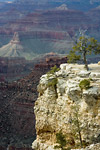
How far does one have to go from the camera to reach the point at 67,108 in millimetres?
19781

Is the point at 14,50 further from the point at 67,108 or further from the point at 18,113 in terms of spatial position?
the point at 67,108

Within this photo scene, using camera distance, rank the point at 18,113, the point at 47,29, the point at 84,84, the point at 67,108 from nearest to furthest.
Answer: the point at 84,84 < the point at 67,108 < the point at 18,113 < the point at 47,29

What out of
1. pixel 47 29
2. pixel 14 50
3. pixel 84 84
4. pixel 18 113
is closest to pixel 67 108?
pixel 84 84

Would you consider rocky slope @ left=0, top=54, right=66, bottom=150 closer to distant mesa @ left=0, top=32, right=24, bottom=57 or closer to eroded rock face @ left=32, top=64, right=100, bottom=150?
eroded rock face @ left=32, top=64, right=100, bottom=150

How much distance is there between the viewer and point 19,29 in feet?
614

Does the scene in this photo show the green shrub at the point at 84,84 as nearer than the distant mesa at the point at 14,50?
Yes

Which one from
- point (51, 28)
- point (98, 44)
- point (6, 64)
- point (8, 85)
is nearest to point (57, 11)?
point (51, 28)

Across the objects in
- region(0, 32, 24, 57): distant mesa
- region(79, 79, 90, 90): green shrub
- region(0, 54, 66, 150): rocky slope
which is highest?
region(79, 79, 90, 90): green shrub

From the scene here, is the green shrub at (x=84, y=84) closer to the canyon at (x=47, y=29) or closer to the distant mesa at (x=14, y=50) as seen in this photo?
the distant mesa at (x=14, y=50)

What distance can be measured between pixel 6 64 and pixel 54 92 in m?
103

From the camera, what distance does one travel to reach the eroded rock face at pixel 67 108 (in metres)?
18.6

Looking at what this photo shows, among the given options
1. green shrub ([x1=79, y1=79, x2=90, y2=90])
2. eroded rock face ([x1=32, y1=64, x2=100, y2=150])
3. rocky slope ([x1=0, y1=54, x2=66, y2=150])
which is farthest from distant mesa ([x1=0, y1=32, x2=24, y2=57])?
green shrub ([x1=79, y1=79, x2=90, y2=90])

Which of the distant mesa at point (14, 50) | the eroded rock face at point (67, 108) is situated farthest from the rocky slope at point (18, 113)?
the distant mesa at point (14, 50)

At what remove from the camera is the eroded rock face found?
61.0 ft
